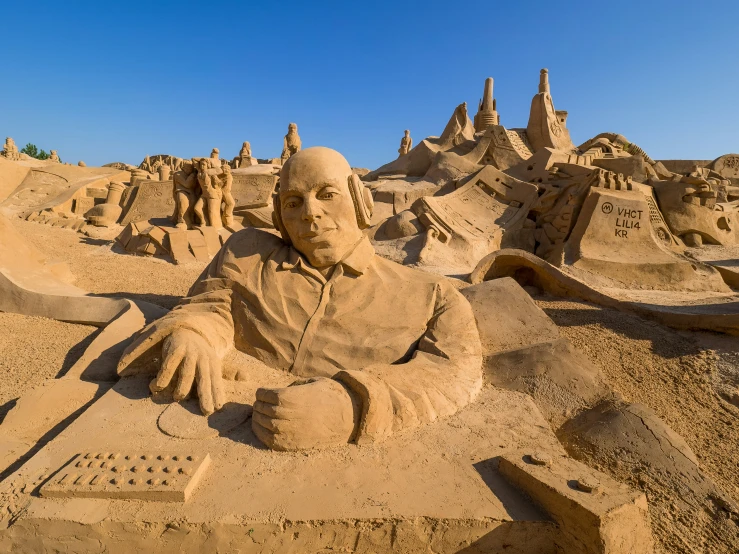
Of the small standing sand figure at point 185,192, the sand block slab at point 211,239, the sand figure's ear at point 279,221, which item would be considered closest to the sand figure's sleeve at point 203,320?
the sand figure's ear at point 279,221

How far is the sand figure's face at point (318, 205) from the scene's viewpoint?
2.42 metres

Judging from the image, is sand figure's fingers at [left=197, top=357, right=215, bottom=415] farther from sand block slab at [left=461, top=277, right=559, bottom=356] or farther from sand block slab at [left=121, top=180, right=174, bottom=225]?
sand block slab at [left=121, top=180, right=174, bottom=225]

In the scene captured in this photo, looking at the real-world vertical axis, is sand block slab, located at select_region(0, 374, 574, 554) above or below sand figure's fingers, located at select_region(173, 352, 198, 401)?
below

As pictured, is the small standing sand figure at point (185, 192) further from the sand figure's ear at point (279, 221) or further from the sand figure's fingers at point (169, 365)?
the sand figure's fingers at point (169, 365)

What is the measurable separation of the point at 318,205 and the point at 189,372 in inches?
42.0

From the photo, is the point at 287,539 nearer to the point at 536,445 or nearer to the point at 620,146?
the point at 536,445

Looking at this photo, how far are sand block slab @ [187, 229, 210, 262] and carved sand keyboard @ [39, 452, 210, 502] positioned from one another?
247 inches

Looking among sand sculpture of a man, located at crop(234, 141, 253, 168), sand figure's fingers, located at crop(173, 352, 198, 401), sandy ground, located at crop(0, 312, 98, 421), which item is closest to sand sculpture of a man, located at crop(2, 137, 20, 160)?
sand sculpture of a man, located at crop(234, 141, 253, 168)

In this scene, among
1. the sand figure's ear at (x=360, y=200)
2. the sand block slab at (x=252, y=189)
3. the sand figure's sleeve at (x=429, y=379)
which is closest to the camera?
the sand figure's sleeve at (x=429, y=379)

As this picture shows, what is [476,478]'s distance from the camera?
1.67m

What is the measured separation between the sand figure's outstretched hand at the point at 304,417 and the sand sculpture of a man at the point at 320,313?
25cm

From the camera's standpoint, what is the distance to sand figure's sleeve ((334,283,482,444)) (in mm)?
1849

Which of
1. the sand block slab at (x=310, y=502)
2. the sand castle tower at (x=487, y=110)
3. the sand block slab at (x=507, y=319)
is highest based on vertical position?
the sand castle tower at (x=487, y=110)

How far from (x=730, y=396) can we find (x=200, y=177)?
8079mm
